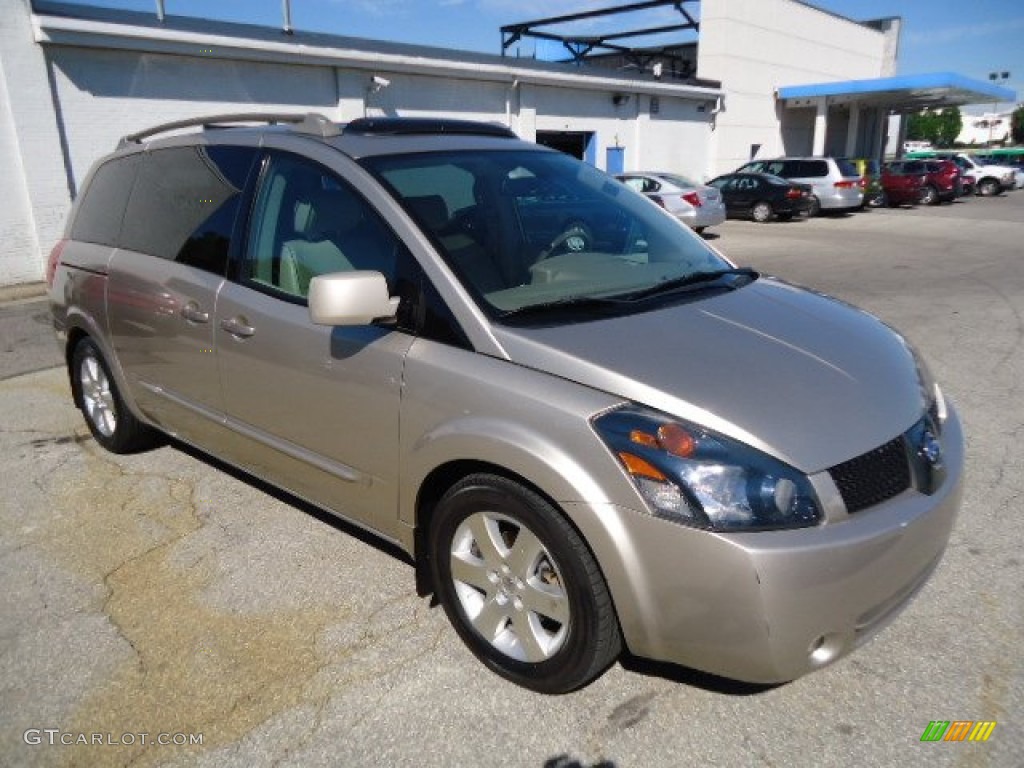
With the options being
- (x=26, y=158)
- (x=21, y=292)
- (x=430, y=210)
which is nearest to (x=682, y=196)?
(x=26, y=158)

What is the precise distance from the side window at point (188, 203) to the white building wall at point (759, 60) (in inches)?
1024

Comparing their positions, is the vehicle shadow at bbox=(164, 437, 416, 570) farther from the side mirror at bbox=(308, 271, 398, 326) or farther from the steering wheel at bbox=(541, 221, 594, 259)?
the steering wheel at bbox=(541, 221, 594, 259)

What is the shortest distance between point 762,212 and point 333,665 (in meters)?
20.6

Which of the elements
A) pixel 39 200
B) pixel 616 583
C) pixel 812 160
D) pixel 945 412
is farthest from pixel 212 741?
pixel 812 160

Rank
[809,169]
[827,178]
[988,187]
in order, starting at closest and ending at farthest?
[827,178], [809,169], [988,187]

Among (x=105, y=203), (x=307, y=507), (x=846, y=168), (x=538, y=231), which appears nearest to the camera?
(x=538, y=231)

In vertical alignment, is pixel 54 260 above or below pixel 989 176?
above

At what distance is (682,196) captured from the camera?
633 inches

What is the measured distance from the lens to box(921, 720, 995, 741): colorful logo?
2.27 meters

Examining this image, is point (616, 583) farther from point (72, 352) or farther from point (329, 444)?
point (72, 352)

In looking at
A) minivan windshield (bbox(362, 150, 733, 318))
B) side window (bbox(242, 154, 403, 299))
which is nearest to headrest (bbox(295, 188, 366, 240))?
side window (bbox(242, 154, 403, 299))

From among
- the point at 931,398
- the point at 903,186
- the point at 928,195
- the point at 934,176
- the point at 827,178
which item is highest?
the point at 931,398

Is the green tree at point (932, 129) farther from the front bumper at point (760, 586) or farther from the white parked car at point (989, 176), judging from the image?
the front bumper at point (760, 586)

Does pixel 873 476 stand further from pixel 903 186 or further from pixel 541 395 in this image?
pixel 903 186
